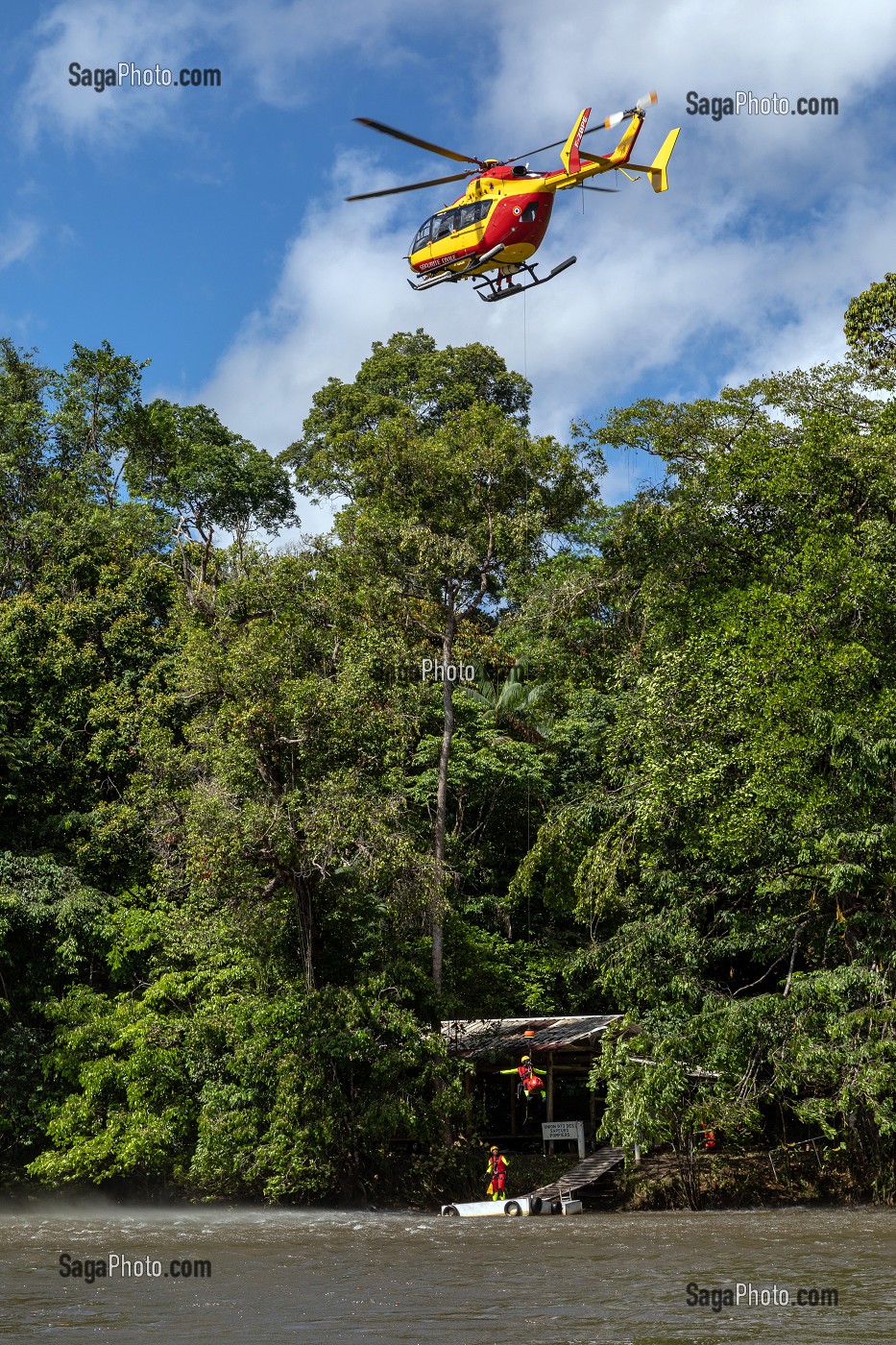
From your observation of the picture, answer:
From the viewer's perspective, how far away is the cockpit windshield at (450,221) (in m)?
22.2

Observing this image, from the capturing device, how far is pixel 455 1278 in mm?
15031

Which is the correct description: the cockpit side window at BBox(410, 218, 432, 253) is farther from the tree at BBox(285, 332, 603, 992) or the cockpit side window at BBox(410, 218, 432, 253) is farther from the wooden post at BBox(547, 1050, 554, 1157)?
the wooden post at BBox(547, 1050, 554, 1157)

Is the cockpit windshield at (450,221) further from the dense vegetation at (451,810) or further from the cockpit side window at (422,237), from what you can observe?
the dense vegetation at (451,810)

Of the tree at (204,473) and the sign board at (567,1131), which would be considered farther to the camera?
the tree at (204,473)

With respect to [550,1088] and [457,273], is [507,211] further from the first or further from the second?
[550,1088]

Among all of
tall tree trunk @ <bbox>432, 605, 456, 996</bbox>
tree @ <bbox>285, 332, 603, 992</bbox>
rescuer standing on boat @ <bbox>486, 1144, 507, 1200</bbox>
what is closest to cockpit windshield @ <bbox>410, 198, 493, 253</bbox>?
tree @ <bbox>285, 332, 603, 992</bbox>

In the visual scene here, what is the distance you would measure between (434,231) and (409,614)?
765 cm

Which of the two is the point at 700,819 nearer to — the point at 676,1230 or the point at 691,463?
the point at 676,1230

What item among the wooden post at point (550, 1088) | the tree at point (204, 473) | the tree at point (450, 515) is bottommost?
the wooden post at point (550, 1088)

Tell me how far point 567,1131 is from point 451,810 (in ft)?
26.2

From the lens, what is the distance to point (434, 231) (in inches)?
923

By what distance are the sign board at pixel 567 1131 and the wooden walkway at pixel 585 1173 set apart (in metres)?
0.87

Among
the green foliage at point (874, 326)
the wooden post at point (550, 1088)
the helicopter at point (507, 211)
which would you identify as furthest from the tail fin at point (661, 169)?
the wooden post at point (550, 1088)

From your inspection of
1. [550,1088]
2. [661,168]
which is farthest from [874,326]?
[550,1088]
